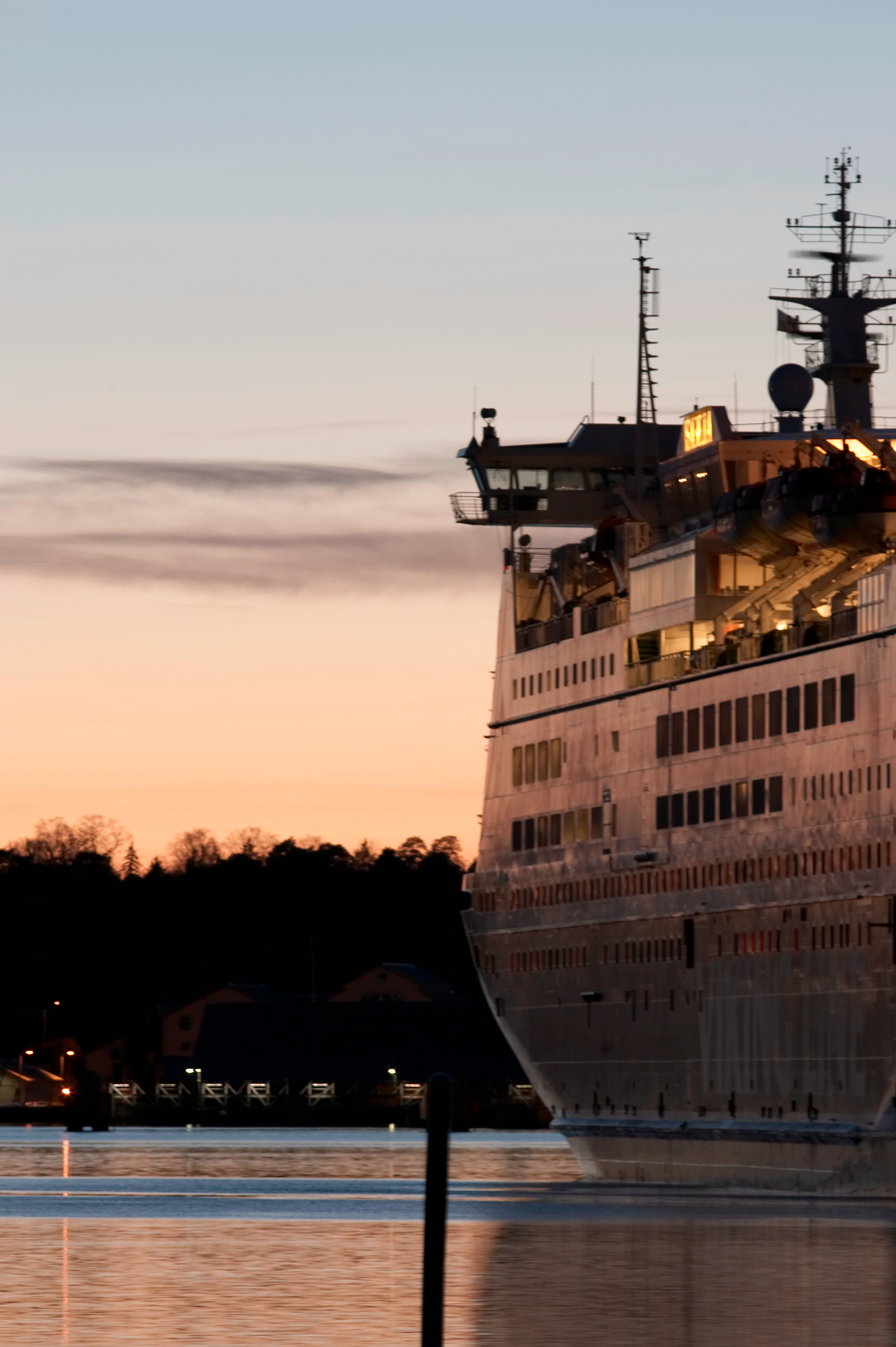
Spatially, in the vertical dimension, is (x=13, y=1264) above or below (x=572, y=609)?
below

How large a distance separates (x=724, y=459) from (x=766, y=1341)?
47444mm

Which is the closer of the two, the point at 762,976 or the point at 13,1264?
the point at 13,1264

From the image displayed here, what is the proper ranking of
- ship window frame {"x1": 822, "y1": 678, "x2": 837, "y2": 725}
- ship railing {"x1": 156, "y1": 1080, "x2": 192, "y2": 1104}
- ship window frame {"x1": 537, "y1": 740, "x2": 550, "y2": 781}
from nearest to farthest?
ship window frame {"x1": 822, "y1": 678, "x2": 837, "y2": 725}, ship window frame {"x1": 537, "y1": 740, "x2": 550, "y2": 781}, ship railing {"x1": 156, "y1": 1080, "x2": 192, "y2": 1104}

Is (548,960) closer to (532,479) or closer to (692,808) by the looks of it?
(692,808)

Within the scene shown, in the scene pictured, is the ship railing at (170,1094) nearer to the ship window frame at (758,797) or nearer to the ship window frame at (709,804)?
the ship window frame at (709,804)

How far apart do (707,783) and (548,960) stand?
442 inches

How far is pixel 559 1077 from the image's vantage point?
250ft

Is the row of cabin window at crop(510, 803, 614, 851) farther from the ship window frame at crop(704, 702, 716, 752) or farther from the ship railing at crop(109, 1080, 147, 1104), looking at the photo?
the ship railing at crop(109, 1080, 147, 1104)

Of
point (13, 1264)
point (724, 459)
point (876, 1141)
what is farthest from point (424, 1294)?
point (724, 459)

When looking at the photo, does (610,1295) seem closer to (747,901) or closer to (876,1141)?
(876,1141)

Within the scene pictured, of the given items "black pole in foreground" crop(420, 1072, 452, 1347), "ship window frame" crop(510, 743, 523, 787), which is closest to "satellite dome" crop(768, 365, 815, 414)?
"ship window frame" crop(510, 743, 523, 787)

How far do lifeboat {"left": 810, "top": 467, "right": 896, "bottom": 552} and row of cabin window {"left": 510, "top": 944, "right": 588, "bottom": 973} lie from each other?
16.0 metres

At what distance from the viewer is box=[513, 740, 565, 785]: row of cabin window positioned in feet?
254

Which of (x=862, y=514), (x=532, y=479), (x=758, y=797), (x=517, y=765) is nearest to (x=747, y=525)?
(x=862, y=514)
